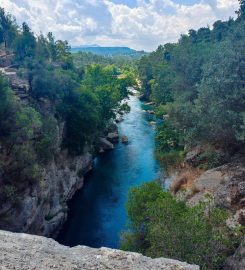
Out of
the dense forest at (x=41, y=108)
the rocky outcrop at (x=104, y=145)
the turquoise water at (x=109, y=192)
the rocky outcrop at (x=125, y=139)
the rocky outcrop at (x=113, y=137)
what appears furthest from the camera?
the rocky outcrop at (x=113, y=137)

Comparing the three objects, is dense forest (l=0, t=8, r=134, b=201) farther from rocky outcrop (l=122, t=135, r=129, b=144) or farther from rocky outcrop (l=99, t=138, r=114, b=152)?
rocky outcrop (l=122, t=135, r=129, b=144)

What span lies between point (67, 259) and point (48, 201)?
2294 centimetres

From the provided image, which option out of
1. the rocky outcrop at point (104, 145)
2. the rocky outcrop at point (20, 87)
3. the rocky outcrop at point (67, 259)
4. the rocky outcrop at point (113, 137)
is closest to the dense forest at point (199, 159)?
the rocky outcrop at point (67, 259)

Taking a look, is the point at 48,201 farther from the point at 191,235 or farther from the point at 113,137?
the point at 113,137

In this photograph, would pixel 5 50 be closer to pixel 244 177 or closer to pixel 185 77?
pixel 185 77

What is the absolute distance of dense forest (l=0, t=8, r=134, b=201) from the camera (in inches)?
1046

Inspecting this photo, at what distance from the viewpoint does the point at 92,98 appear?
46.1 metres

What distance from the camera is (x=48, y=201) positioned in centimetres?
3069

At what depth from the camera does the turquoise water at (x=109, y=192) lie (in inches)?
1191

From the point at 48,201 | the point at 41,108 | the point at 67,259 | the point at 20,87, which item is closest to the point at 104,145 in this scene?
the point at 41,108

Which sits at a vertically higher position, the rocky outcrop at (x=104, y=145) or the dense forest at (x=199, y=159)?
the dense forest at (x=199, y=159)

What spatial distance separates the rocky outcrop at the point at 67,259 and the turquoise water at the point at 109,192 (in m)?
19.6

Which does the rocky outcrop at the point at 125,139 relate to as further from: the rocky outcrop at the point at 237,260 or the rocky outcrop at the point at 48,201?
the rocky outcrop at the point at 237,260

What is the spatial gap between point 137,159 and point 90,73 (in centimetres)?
2644
